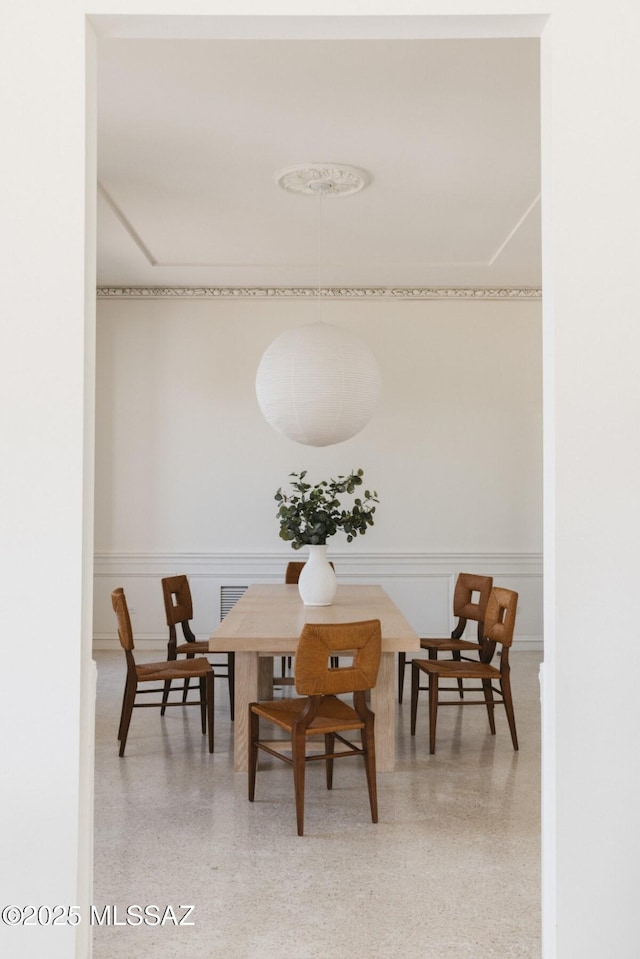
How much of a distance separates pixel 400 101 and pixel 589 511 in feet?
8.08

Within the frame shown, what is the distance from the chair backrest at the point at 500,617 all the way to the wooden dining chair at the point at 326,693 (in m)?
1.07

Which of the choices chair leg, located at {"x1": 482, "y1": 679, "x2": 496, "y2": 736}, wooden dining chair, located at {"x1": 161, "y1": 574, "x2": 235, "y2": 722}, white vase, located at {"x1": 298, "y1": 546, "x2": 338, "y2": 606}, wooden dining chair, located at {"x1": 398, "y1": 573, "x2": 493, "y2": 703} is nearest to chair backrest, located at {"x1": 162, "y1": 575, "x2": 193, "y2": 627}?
wooden dining chair, located at {"x1": 161, "y1": 574, "x2": 235, "y2": 722}

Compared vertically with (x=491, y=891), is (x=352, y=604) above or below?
above

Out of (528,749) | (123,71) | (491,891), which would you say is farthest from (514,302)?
(491,891)

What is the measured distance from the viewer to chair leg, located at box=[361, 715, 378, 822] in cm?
349

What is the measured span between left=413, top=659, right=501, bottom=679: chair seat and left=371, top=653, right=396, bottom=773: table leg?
14.5 inches

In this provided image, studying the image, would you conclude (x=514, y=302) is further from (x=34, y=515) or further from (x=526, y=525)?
(x=34, y=515)

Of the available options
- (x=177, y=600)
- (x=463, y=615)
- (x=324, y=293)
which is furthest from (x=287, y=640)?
(x=324, y=293)

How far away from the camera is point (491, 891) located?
2885 millimetres

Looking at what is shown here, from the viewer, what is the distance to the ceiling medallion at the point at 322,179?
4.46m

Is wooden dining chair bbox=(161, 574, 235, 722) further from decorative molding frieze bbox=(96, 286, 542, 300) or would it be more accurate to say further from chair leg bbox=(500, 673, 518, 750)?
decorative molding frieze bbox=(96, 286, 542, 300)

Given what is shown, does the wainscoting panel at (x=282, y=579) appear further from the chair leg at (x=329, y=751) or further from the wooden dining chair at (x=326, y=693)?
the wooden dining chair at (x=326, y=693)

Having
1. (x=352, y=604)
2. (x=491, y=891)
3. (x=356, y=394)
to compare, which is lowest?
(x=491, y=891)

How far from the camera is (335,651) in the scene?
351 cm
